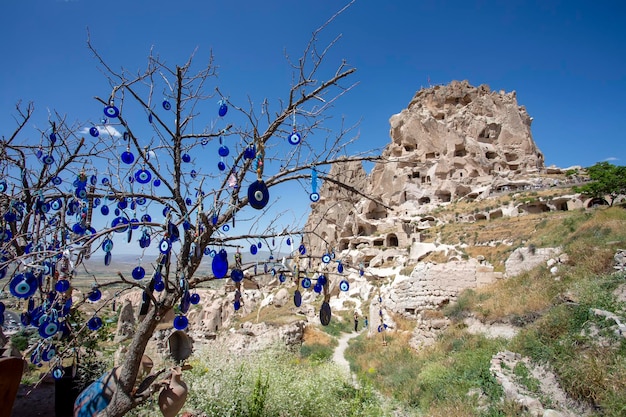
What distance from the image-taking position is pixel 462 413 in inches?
219

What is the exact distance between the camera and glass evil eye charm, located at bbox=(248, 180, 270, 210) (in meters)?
3.01

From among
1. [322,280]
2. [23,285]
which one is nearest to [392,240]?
[322,280]

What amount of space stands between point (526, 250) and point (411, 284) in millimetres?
5230

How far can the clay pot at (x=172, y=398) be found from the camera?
3.50 m

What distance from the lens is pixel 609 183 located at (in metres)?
23.9

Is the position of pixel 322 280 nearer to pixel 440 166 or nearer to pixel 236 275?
pixel 236 275

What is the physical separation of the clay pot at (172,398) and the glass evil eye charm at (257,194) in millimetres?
2308

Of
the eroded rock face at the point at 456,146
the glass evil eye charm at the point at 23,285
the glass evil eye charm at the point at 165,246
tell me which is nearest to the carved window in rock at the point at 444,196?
the eroded rock face at the point at 456,146

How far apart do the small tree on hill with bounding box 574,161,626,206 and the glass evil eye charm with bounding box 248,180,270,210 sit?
97.5 ft

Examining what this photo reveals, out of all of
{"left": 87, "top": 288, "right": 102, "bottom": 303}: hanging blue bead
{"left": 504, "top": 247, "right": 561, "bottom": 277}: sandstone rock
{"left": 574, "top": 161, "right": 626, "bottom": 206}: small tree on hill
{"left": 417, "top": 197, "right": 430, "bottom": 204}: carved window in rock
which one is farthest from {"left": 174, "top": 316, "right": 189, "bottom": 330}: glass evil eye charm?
{"left": 417, "top": 197, "right": 430, "bottom": 204}: carved window in rock

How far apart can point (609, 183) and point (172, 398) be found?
31.7 metres

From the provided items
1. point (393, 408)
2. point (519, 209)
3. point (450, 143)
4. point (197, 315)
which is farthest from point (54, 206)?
point (450, 143)

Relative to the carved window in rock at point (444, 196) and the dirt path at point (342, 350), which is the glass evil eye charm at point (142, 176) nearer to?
the dirt path at point (342, 350)

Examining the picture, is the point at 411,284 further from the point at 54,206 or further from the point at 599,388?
the point at 54,206
